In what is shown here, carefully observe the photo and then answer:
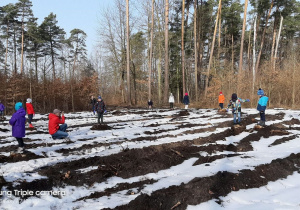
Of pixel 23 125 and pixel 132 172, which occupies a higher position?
pixel 23 125

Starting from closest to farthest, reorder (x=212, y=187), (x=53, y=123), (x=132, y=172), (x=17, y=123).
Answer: (x=212, y=187)
(x=132, y=172)
(x=17, y=123)
(x=53, y=123)

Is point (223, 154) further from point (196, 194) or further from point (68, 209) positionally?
point (68, 209)

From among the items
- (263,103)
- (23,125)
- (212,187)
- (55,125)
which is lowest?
(212,187)

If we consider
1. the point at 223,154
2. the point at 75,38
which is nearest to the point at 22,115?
the point at 223,154

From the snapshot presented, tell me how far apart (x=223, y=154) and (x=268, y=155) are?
1349 mm

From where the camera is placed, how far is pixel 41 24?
37875 mm

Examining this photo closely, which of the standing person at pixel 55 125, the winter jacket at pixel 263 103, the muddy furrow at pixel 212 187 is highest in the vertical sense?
the winter jacket at pixel 263 103

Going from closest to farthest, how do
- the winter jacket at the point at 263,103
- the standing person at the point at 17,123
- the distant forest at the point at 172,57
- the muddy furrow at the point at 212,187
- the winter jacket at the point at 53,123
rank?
the muddy furrow at the point at 212,187
the standing person at the point at 17,123
the winter jacket at the point at 53,123
the winter jacket at the point at 263,103
the distant forest at the point at 172,57

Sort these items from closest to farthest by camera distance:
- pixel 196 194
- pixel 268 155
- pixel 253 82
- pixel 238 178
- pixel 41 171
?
pixel 196 194, pixel 238 178, pixel 41 171, pixel 268 155, pixel 253 82

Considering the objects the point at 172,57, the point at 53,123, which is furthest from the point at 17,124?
the point at 172,57

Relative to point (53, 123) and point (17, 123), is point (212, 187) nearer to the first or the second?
point (17, 123)

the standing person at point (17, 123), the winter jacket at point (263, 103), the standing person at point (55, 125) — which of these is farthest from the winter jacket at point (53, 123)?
the winter jacket at point (263, 103)

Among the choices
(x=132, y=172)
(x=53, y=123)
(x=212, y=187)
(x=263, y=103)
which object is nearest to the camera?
(x=212, y=187)

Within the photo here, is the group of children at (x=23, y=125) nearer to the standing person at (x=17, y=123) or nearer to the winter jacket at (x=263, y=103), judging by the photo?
the standing person at (x=17, y=123)
